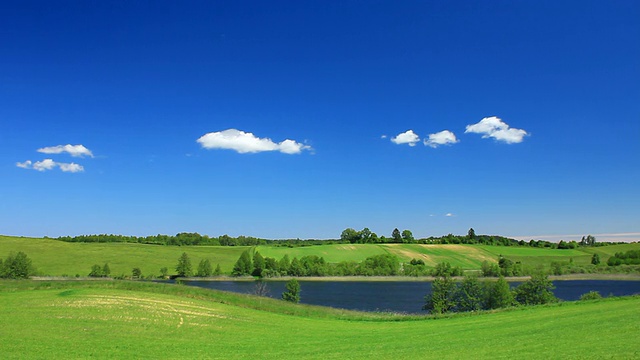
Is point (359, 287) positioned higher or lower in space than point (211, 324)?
lower

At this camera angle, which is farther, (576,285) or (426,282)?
(426,282)

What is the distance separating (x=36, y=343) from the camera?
20203 mm

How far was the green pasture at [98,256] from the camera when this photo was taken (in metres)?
115

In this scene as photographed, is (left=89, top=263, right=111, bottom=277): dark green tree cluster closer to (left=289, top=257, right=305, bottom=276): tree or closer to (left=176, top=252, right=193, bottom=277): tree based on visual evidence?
(left=176, top=252, right=193, bottom=277): tree

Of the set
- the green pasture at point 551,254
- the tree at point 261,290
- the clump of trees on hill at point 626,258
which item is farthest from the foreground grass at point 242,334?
the clump of trees on hill at point 626,258

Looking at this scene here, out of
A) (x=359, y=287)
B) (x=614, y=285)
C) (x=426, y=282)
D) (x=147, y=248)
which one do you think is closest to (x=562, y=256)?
(x=614, y=285)

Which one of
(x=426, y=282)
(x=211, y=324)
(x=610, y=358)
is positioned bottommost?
(x=426, y=282)

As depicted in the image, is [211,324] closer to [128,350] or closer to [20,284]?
[128,350]

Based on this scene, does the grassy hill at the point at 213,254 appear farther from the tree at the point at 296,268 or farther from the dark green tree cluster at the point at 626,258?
the tree at the point at 296,268

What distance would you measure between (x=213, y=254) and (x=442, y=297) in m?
103

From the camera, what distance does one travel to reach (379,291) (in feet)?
338

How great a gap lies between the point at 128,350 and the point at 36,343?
462 centimetres

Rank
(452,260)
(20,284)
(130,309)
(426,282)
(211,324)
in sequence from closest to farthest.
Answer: (211,324), (130,309), (20,284), (426,282), (452,260)

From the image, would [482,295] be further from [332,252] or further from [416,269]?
[332,252]
